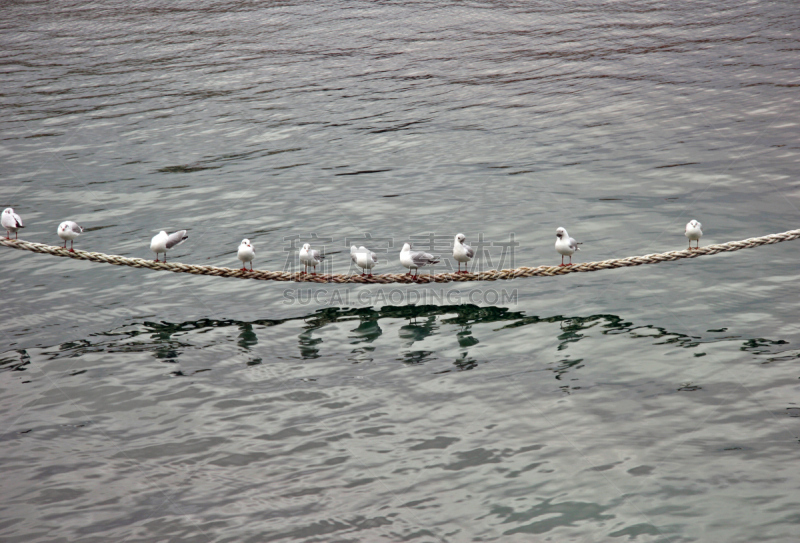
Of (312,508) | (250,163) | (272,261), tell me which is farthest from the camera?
(250,163)

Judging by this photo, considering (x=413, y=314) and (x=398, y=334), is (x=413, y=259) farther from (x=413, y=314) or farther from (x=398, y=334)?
(x=398, y=334)

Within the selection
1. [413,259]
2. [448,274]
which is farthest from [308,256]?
[448,274]

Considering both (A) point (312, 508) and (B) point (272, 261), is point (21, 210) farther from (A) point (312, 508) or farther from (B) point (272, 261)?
(A) point (312, 508)

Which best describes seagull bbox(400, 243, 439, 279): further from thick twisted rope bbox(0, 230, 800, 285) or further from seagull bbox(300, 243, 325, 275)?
seagull bbox(300, 243, 325, 275)

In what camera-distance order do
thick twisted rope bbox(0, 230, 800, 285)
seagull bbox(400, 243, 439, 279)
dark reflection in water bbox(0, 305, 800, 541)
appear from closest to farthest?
dark reflection in water bbox(0, 305, 800, 541) → thick twisted rope bbox(0, 230, 800, 285) → seagull bbox(400, 243, 439, 279)

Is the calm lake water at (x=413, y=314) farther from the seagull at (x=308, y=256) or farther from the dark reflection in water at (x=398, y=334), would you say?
the seagull at (x=308, y=256)

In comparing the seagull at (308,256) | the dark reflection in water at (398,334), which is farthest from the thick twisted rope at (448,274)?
the dark reflection in water at (398,334)

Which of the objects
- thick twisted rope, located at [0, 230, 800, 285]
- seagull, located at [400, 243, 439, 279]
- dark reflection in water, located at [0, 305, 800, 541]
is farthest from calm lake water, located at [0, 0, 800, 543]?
thick twisted rope, located at [0, 230, 800, 285]

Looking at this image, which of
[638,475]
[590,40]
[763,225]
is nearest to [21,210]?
[638,475]
